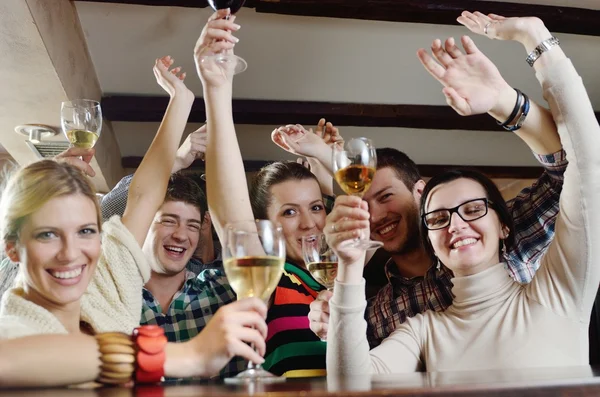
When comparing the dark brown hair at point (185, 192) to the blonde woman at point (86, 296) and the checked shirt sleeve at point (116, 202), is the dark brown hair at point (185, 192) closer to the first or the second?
the checked shirt sleeve at point (116, 202)

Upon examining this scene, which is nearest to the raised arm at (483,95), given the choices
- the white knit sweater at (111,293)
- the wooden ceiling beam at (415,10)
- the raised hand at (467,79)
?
the raised hand at (467,79)

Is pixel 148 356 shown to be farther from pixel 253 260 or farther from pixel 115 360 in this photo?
pixel 253 260

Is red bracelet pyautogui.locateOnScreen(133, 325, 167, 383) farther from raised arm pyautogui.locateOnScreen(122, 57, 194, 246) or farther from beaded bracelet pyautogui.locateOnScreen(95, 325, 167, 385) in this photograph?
raised arm pyautogui.locateOnScreen(122, 57, 194, 246)

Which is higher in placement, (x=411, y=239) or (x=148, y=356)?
(x=411, y=239)

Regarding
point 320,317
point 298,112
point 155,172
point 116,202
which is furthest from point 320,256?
point 298,112

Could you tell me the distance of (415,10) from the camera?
3508 mm

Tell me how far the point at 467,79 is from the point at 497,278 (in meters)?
0.58

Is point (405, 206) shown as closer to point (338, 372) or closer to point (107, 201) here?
point (338, 372)

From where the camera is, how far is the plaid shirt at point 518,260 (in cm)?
180

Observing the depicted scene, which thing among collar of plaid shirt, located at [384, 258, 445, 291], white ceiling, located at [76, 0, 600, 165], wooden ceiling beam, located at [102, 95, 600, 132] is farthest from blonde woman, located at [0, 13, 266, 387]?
wooden ceiling beam, located at [102, 95, 600, 132]

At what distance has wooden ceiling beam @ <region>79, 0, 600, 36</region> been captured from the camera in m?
3.43

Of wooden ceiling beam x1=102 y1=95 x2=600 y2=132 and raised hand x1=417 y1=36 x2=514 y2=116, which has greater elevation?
wooden ceiling beam x1=102 y1=95 x2=600 y2=132

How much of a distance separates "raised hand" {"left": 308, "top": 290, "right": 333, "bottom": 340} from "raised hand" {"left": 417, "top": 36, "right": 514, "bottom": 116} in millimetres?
647

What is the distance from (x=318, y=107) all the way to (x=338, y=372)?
11.4ft
